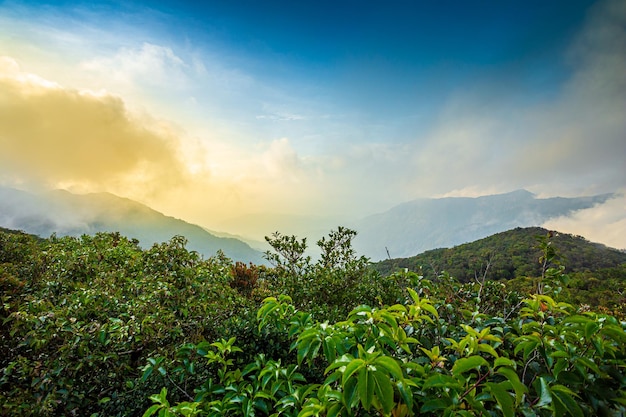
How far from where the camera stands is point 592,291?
16.1 meters

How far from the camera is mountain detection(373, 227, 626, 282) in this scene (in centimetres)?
2016

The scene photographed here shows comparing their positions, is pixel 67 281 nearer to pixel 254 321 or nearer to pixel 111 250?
pixel 111 250

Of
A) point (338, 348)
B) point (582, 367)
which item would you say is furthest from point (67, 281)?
point (582, 367)

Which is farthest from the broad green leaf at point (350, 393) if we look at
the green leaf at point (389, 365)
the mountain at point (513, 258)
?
the mountain at point (513, 258)

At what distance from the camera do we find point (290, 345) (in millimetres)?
3199

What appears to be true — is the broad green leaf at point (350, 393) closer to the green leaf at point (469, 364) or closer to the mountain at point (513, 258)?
the green leaf at point (469, 364)

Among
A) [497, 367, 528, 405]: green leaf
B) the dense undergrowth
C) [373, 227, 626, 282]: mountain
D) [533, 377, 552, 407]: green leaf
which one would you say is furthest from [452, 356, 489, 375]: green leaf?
[373, 227, 626, 282]: mountain

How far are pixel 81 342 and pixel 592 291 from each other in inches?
864

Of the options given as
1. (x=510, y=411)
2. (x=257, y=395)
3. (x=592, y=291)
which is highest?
(x=510, y=411)

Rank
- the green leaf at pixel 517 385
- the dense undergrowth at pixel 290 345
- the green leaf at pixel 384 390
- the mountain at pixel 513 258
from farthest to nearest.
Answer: the mountain at pixel 513 258 < the dense undergrowth at pixel 290 345 < the green leaf at pixel 517 385 < the green leaf at pixel 384 390

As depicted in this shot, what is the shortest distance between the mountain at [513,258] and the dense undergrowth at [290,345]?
12456 mm

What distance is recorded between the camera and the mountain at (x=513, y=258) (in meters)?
20.2

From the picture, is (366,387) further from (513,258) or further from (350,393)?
(513,258)

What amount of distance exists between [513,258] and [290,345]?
84.1 feet
